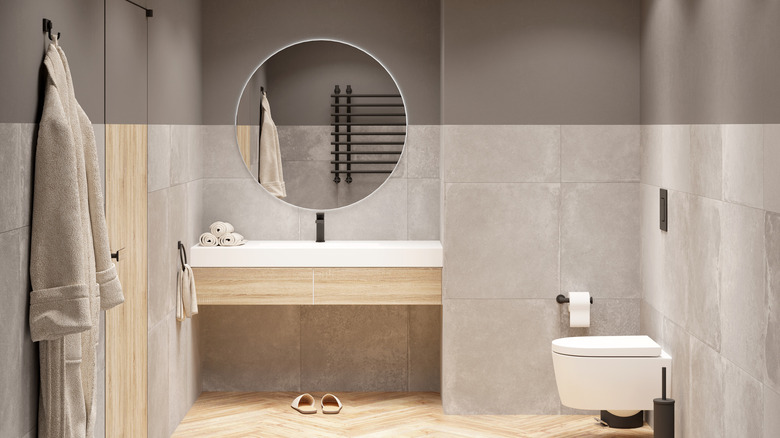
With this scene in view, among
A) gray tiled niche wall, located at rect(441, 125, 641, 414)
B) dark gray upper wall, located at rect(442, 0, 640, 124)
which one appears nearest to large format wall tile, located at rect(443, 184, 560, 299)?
gray tiled niche wall, located at rect(441, 125, 641, 414)

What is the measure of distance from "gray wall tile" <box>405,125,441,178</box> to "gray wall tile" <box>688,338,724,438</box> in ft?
6.19

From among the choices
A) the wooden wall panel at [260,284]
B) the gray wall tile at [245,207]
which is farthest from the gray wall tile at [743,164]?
the gray wall tile at [245,207]

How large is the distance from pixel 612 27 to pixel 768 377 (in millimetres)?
2259

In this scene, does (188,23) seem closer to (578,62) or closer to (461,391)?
(578,62)

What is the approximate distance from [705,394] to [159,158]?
253 centimetres

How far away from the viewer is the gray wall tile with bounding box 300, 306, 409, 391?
5195 mm

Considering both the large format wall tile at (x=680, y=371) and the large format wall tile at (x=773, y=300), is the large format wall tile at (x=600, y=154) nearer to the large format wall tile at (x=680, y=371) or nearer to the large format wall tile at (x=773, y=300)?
the large format wall tile at (x=680, y=371)

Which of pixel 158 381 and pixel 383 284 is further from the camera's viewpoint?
pixel 383 284

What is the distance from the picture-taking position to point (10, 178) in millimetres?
2432

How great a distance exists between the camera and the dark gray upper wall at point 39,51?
243cm

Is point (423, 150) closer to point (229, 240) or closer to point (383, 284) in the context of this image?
point (383, 284)

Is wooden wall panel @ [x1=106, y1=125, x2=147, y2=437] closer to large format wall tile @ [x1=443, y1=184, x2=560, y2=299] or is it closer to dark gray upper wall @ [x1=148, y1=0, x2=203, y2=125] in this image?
dark gray upper wall @ [x1=148, y1=0, x2=203, y2=125]

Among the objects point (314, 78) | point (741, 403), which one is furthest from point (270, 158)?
point (741, 403)

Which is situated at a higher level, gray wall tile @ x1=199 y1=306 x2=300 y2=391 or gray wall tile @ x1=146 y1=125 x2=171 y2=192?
gray wall tile @ x1=146 y1=125 x2=171 y2=192
